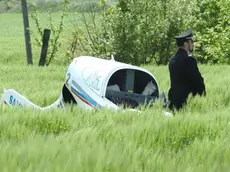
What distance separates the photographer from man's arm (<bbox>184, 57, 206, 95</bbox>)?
25.6ft

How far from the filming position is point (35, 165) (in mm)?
2635

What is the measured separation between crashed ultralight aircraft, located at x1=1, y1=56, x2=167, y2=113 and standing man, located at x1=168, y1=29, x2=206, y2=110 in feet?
1.55

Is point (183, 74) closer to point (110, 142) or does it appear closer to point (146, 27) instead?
point (110, 142)

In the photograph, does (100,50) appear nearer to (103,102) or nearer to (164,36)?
(164,36)

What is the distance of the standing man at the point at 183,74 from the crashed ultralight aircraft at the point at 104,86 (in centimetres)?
47

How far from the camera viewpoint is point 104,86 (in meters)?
7.20

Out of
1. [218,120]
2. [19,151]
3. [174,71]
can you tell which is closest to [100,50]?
[174,71]

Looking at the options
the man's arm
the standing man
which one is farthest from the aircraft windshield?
the man's arm

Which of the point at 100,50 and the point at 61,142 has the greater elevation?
the point at 61,142

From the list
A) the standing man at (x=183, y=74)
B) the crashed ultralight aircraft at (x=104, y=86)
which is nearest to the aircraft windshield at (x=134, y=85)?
the crashed ultralight aircraft at (x=104, y=86)

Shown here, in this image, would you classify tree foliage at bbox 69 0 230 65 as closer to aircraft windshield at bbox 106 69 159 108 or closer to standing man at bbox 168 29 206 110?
aircraft windshield at bbox 106 69 159 108

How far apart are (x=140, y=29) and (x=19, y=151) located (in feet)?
78.5

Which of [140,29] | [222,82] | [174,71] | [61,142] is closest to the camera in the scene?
[61,142]

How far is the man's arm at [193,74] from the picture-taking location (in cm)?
779
